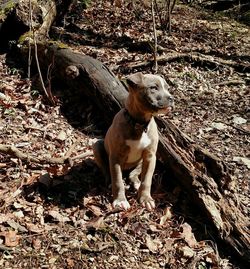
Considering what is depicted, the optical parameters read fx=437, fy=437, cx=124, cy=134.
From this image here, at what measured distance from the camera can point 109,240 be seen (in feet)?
13.0

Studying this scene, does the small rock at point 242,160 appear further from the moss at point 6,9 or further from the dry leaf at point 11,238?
the moss at point 6,9

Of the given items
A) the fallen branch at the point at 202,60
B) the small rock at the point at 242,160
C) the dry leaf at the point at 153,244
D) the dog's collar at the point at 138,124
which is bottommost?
the dry leaf at the point at 153,244

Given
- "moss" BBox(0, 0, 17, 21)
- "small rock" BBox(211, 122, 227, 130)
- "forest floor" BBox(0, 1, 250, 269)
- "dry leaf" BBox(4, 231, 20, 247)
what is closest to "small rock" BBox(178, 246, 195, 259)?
"forest floor" BBox(0, 1, 250, 269)

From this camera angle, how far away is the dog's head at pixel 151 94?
154 inches

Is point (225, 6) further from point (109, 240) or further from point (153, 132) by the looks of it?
point (109, 240)

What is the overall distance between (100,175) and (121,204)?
2.36 ft

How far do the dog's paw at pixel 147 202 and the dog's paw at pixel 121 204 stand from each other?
17 cm

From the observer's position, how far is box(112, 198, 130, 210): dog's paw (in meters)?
4.26

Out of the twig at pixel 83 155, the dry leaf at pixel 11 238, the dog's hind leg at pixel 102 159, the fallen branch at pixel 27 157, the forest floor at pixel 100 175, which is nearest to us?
the dry leaf at pixel 11 238

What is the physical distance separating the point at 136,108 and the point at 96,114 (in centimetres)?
203

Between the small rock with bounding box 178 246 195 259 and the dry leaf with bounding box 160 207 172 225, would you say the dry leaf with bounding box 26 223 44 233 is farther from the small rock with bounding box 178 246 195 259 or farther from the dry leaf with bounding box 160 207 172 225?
the small rock with bounding box 178 246 195 259

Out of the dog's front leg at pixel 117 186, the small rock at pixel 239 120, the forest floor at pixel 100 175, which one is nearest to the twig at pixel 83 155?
the forest floor at pixel 100 175

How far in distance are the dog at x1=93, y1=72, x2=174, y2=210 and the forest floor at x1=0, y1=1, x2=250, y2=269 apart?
21cm

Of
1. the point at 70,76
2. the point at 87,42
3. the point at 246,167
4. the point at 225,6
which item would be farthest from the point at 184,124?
the point at 225,6
